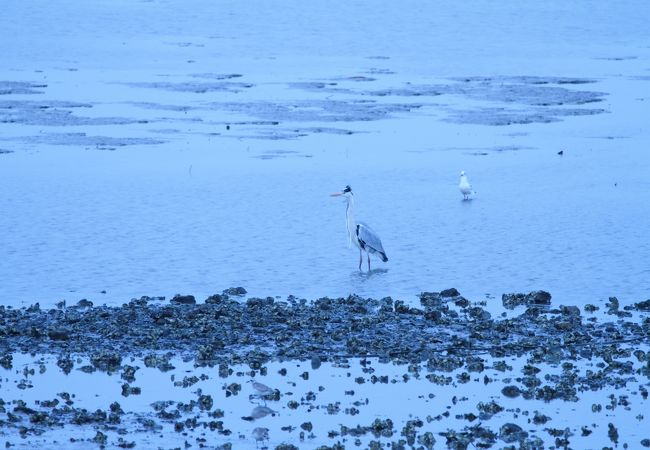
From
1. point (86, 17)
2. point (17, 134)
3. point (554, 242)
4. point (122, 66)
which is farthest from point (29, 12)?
point (554, 242)

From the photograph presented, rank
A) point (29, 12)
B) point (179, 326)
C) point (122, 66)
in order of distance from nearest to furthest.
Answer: point (179, 326) < point (122, 66) < point (29, 12)

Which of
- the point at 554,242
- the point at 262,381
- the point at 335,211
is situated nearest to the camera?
the point at 262,381

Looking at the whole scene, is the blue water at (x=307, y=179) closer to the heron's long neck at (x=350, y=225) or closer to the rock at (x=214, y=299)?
the heron's long neck at (x=350, y=225)

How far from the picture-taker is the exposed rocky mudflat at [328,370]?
29.7 ft

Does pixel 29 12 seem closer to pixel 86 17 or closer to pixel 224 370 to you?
pixel 86 17

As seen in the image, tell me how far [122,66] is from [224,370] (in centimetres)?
2797

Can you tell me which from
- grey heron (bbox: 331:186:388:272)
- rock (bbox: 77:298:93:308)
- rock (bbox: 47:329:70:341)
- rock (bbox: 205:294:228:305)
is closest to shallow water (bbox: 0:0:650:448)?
grey heron (bbox: 331:186:388:272)

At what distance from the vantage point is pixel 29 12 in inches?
2149

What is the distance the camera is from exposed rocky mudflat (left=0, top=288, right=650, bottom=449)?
905 centimetres

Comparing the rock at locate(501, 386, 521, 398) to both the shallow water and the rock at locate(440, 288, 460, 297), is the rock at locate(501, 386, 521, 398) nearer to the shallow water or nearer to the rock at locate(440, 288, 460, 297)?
the shallow water

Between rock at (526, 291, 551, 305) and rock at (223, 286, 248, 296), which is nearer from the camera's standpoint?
rock at (526, 291, 551, 305)

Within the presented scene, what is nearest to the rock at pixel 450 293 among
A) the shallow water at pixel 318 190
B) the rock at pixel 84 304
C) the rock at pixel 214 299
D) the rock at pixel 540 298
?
the shallow water at pixel 318 190

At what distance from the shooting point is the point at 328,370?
34.5ft

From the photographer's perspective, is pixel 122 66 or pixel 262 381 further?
pixel 122 66
